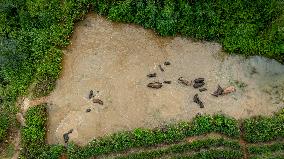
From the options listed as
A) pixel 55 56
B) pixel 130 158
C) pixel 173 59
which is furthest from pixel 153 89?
pixel 55 56

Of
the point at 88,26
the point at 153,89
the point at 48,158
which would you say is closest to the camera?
the point at 48,158

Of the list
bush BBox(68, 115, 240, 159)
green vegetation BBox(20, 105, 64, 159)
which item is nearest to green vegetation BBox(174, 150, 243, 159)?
bush BBox(68, 115, 240, 159)

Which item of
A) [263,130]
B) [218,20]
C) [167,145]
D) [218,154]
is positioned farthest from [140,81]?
[263,130]

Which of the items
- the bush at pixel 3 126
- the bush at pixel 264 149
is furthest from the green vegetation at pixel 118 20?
the bush at pixel 264 149

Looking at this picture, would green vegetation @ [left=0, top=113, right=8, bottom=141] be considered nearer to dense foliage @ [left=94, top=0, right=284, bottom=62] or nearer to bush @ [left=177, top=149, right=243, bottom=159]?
dense foliage @ [left=94, top=0, right=284, bottom=62]

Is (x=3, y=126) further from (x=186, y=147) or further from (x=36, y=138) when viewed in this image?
(x=186, y=147)

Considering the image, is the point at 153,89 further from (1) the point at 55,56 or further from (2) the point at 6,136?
(2) the point at 6,136

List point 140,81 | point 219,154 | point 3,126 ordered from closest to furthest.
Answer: point 219,154 < point 3,126 < point 140,81
